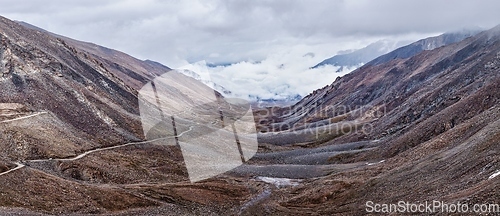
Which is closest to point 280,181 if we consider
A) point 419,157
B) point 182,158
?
point 419,157

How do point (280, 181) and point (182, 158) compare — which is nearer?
point (280, 181)

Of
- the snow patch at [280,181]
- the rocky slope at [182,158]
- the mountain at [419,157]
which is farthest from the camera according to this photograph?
the snow patch at [280,181]

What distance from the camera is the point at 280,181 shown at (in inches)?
3489

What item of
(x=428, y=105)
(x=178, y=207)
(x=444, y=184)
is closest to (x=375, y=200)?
(x=444, y=184)

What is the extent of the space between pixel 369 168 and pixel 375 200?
81.3ft

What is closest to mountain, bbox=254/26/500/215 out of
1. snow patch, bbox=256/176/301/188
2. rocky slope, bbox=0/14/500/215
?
rocky slope, bbox=0/14/500/215

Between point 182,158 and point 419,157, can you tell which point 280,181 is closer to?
point 419,157

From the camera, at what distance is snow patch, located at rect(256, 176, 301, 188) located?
8564 cm

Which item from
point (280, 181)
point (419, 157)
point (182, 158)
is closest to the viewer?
point (419, 157)

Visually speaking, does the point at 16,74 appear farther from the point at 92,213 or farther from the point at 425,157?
the point at 425,157

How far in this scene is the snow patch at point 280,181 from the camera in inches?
3372

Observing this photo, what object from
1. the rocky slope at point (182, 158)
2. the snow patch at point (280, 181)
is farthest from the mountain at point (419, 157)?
the snow patch at point (280, 181)

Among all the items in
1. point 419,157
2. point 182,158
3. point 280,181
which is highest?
point 182,158

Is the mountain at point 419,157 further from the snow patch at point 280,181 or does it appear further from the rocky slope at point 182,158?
the snow patch at point 280,181
